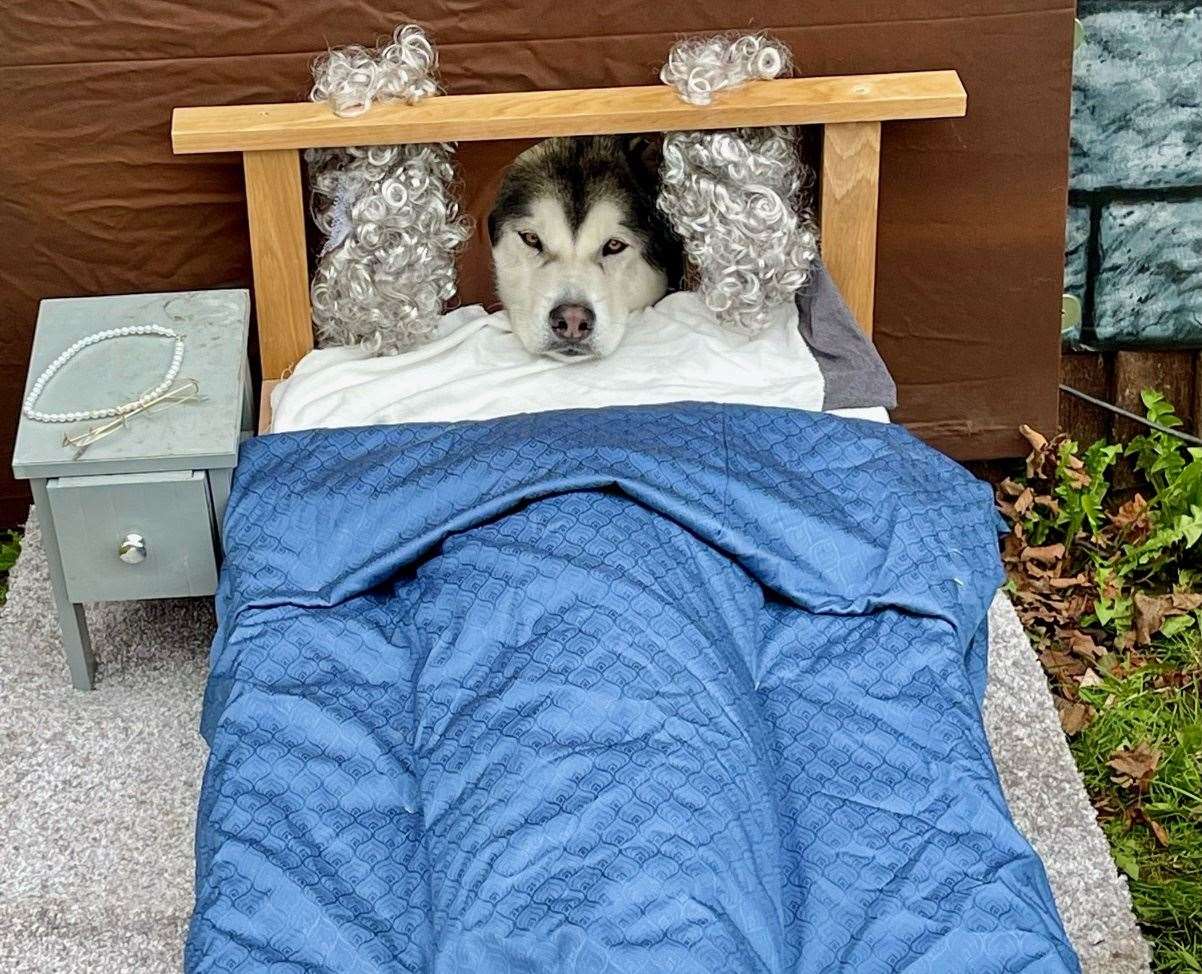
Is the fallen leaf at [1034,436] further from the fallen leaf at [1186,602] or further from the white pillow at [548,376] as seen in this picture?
the white pillow at [548,376]

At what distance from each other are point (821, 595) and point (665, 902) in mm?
591

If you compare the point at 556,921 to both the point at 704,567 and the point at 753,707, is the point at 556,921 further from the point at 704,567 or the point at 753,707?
the point at 704,567

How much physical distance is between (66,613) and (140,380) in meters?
0.38

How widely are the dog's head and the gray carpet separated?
77 cm

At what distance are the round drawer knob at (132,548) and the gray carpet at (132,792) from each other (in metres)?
0.27

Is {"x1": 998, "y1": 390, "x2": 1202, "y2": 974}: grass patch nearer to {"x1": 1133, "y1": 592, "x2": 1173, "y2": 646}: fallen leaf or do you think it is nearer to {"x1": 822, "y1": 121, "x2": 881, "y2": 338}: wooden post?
{"x1": 1133, "y1": 592, "x2": 1173, "y2": 646}: fallen leaf

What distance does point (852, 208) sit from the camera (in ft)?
8.59

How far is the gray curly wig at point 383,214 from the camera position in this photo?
250 cm

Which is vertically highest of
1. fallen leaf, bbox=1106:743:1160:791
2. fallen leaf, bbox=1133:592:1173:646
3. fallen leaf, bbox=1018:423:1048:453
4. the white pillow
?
the white pillow

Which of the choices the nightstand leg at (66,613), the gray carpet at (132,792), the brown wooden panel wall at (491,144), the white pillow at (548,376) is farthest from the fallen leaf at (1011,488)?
the nightstand leg at (66,613)

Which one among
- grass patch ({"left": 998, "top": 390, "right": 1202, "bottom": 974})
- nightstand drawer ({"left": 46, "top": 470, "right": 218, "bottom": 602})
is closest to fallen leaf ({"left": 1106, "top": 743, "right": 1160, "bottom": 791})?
grass patch ({"left": 998, "top": 390, "right": 1202, "bottom": 974})

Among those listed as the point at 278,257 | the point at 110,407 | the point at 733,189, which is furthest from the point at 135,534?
the point at 733,189

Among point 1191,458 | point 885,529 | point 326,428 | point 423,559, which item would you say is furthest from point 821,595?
point 1191,458

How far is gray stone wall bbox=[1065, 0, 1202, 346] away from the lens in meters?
2.74
